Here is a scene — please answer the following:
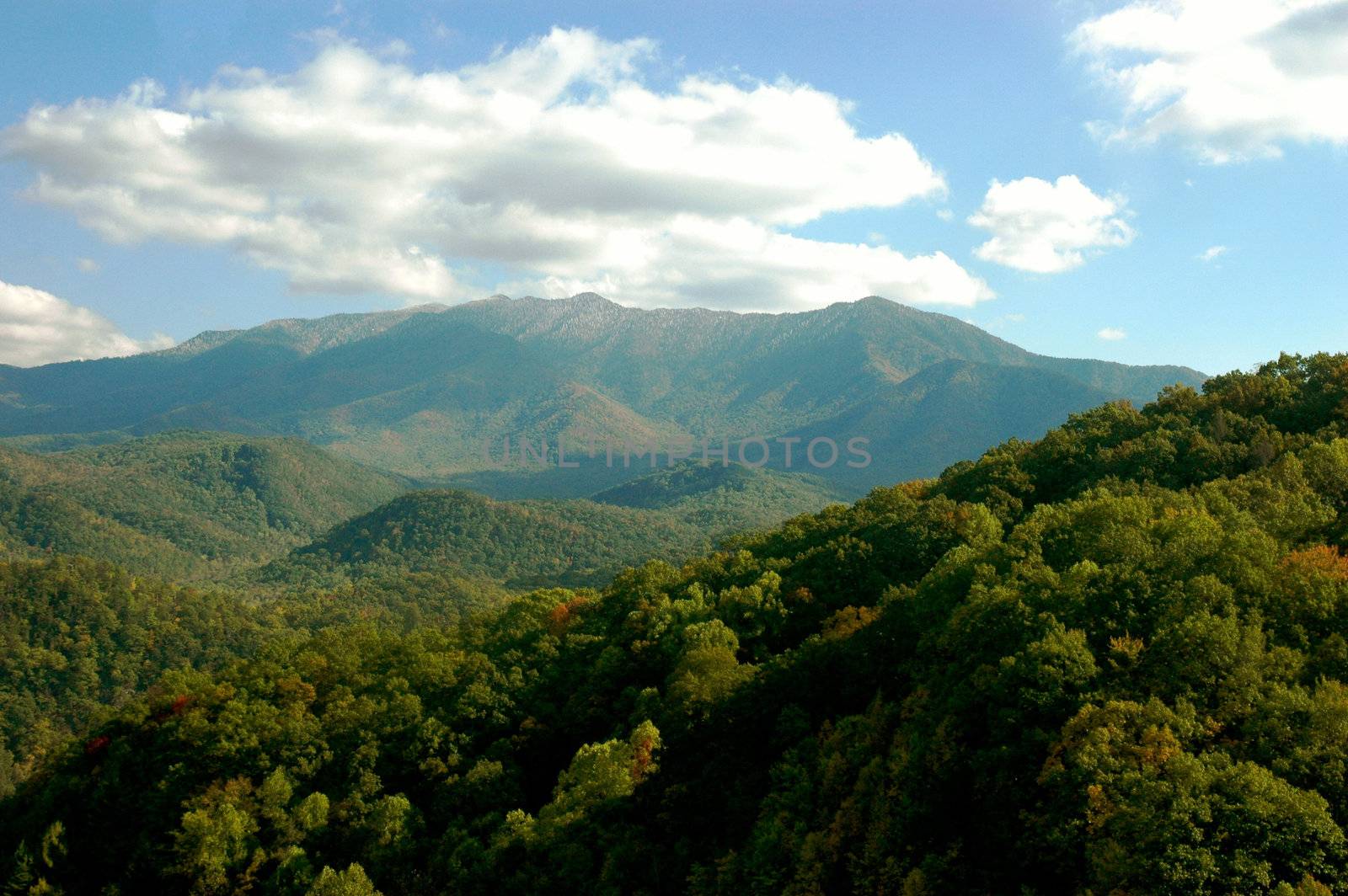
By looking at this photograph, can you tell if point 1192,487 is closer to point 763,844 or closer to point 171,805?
point 763,844

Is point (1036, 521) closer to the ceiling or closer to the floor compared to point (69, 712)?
closer to the ceiling

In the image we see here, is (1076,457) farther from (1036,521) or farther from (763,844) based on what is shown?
(763,844)

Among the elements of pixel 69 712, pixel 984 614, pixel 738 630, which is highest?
pixel 984 614

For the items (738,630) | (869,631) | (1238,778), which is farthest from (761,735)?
(1238,778)

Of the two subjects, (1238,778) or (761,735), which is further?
(761,735)

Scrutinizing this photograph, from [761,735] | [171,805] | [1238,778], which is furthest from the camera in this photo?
[171,805]

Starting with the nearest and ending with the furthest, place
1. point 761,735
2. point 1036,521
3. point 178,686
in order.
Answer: point 761,735 → point 1036,521 → point 178,686
